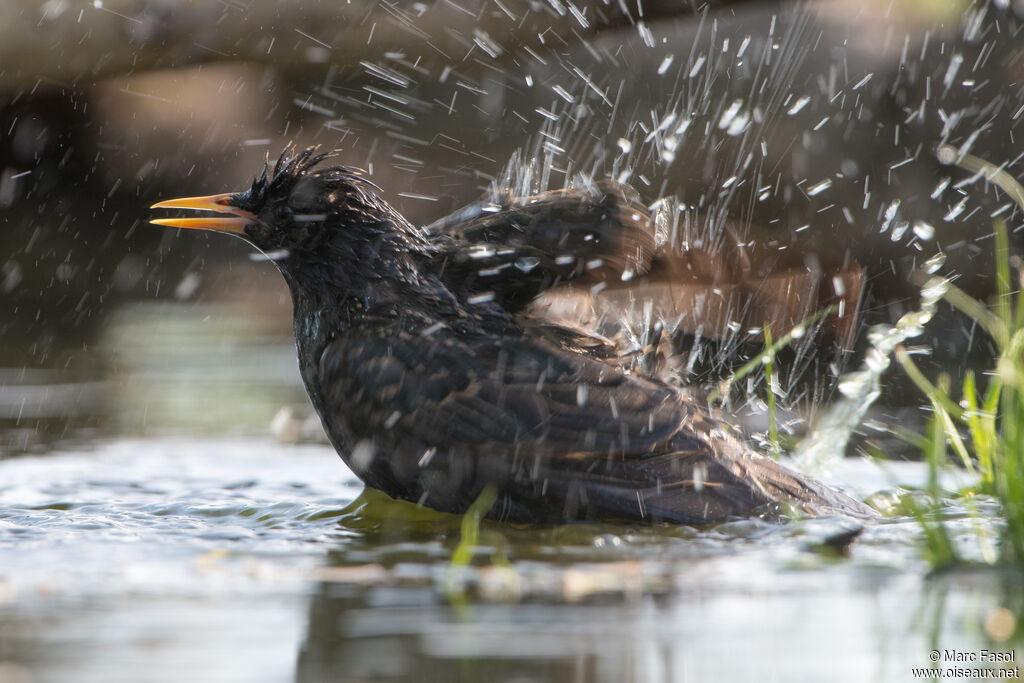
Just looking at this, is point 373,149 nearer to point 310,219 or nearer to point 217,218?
point 217,218

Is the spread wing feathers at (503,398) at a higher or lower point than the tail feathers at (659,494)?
higher

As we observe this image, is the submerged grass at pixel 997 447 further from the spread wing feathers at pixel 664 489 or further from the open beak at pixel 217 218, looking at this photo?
the open beak at pixel 217 218

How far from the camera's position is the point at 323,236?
4.34 meters

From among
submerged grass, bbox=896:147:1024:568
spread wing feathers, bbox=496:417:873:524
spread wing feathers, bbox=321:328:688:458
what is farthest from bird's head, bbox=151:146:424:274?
submerged grass, bbox=896:147:1024:568

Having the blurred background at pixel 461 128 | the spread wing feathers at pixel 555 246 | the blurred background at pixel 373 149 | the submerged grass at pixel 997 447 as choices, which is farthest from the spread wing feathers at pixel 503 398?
the blurred background at pixel 461 128

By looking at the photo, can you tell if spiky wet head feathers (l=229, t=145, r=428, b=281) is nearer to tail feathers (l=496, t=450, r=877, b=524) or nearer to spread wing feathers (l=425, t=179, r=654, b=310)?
spread wing feathers (l=425, t=179, r=654, b=310)

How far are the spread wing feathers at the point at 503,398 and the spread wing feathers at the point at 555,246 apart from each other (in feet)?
0.92

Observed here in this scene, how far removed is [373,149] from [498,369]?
7.67 meters

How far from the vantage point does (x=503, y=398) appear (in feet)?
11.9

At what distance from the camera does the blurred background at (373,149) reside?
607cm

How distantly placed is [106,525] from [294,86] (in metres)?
7.58

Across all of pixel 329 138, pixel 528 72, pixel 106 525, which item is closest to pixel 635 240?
pixel 106 525

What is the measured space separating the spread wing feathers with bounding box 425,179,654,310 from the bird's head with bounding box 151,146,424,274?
0.26m

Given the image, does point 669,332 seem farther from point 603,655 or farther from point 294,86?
point 294,86
